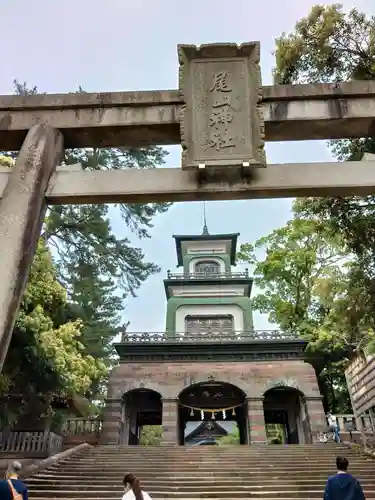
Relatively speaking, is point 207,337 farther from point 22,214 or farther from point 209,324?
point 22,214

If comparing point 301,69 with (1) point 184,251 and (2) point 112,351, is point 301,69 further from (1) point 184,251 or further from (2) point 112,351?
(2) point 112,351

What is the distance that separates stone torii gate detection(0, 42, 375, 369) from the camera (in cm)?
458

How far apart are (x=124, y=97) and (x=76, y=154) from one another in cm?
1207

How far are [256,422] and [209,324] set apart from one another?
5.71 metres

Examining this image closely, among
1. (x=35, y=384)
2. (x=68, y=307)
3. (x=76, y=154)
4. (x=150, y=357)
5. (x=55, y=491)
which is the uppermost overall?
(x=76, y=154)

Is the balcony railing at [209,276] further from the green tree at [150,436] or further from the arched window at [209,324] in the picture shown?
the green tree at [150,436]

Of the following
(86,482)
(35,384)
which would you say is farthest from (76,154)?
(86,482)

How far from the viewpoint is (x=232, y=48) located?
5012mm

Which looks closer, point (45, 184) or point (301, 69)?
point (45, 184)

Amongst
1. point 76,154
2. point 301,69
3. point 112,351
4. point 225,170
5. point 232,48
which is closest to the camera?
point 225,170

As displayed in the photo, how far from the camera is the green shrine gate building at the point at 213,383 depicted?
647 inches

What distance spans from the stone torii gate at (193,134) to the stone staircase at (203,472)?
247 inches

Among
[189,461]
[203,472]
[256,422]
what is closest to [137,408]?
[256,422]

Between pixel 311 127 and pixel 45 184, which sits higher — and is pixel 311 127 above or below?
above
